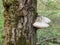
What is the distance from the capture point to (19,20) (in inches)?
107

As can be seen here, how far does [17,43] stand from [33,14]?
45 cm

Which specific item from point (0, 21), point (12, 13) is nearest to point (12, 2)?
point (12, 13)

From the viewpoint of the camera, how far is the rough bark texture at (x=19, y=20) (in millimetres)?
2689

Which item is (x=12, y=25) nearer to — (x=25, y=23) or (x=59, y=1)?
(x=25, y=23)

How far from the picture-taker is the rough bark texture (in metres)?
2.69

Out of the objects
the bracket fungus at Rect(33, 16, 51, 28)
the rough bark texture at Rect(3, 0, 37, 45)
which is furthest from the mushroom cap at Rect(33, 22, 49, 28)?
the rough bark texture at Rect(3, 0, 37, 45)

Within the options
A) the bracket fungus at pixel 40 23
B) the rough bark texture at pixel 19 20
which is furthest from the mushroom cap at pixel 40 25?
the rough bark texture at pixel 19 20

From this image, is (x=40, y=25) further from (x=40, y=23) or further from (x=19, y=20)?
(x=19, y=20)

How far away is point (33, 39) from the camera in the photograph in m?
2.90

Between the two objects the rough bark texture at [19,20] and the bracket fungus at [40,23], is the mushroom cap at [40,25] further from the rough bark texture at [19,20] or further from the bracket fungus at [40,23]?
the rough bark texture at [19,20]

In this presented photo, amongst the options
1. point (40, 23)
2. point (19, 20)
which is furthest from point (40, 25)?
point (19, 20)

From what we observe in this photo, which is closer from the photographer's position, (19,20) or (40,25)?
(40,25)

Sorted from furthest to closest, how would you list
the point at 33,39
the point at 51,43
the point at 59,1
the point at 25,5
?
the point at 59,1
the point at 51,43
the point at 33,39
the point at 25,5

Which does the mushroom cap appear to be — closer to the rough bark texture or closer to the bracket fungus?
the bracket fungus
